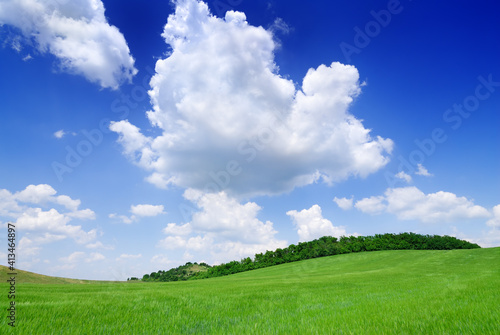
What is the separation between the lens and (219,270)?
291 feet

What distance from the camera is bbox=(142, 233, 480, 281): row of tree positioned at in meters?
77.3

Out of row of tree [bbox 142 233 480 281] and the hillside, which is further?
row of tree [bbox 142 233 480 281]

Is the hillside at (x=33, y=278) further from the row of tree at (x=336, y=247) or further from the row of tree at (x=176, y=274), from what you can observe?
the row of tree at (x=176, y=274)

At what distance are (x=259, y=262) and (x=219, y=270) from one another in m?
13.4

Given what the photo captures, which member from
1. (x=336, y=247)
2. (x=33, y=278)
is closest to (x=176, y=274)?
(x=336, y=247)

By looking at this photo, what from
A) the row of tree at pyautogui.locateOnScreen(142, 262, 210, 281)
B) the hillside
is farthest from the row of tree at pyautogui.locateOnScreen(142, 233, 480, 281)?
the hillside

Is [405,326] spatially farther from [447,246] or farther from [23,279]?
[447,246]

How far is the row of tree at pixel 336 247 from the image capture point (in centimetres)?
7731

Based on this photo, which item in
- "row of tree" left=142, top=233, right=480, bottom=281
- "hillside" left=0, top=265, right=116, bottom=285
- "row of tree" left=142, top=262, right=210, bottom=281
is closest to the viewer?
"hillside" left=0, top=265, right=116, bottom=285

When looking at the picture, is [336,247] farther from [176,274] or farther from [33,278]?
[33,278]

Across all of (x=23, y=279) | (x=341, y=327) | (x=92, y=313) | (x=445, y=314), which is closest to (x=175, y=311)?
(x=92, y=313)

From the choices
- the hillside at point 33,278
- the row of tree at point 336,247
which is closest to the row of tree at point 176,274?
the row of tree at point 336,247

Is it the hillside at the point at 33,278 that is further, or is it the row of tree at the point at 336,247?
the row of tree at the point at 336,247

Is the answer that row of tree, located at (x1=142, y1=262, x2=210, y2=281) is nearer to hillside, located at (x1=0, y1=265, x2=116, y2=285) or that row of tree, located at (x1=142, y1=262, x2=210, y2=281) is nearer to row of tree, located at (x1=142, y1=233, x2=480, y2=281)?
row of tree, located at (x1=142, y1=233, x2=480, y2=281)
